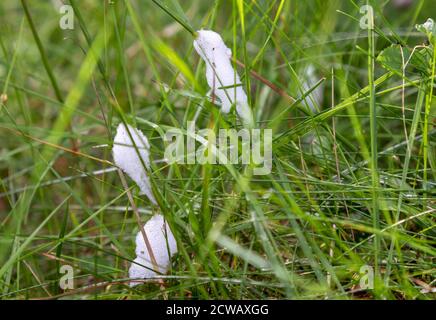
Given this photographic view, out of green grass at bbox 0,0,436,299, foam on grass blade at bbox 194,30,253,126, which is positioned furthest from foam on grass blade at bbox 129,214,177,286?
foam on grass blade at bbox 194,30,253,126

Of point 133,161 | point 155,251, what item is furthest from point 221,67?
point 155,251

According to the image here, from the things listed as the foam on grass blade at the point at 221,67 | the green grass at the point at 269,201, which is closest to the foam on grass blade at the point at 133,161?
the green grass at the point at 269,201

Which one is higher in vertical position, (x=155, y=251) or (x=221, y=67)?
(x=221, y=67)

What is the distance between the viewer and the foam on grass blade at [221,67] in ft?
3.67

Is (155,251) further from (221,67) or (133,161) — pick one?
(221,67)

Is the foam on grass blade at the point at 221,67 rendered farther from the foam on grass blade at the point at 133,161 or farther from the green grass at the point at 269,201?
the foam on grass blade at the point at 133,161

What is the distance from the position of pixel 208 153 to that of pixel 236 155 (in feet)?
0.40

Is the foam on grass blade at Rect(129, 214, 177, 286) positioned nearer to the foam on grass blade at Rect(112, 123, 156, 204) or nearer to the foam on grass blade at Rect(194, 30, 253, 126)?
the foam on grass blade at Rect(112, 123, 156, 204)

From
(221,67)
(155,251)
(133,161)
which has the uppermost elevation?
(221,67)

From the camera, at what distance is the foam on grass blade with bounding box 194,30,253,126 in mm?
1117

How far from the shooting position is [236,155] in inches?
43.3

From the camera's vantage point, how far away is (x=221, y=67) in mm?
1162
